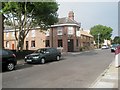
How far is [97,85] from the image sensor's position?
10.4 meters

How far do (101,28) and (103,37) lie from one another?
13.9 feet

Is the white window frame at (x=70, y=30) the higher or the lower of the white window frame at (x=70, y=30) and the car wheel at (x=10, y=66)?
the higher

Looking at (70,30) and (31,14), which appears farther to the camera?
(70,30)

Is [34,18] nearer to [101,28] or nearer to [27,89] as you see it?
[27,89]

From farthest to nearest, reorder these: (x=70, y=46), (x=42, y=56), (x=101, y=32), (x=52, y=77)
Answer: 1. (x=101, y=32)
2. (x=70, y=46)
3. (x=42, y=56)
4. (x=52, y=77)

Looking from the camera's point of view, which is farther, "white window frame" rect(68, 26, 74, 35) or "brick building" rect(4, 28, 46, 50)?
"brick building" rect(4, 28, 46, 50)

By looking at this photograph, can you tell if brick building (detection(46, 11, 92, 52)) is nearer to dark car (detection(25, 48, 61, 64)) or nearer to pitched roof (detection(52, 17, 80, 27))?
pitched roof (detection(52, 17, 80, 27))

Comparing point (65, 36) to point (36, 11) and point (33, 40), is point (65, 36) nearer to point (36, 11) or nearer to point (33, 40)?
point (33, 40)

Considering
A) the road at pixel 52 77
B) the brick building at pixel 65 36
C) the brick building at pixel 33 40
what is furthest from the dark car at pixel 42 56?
the brick building at pixel 33 40

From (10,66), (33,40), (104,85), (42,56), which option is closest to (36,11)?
(42,56)

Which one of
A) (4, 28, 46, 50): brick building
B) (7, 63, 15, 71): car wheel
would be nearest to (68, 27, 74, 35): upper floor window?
(4, 28, 46, 50): brick building

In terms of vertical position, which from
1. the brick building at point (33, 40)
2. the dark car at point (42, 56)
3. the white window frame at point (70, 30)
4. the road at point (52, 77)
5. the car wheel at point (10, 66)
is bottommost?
the road at point (52, 77)

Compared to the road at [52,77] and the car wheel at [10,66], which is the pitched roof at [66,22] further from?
the car wheel at [10,66]

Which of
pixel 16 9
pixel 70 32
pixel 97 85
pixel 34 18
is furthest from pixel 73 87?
pixel 70 32
